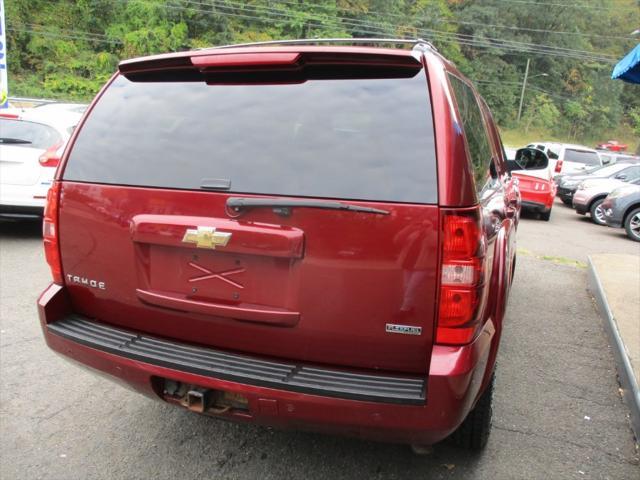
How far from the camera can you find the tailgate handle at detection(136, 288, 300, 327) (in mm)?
2133

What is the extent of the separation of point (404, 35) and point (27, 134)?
44139 mm

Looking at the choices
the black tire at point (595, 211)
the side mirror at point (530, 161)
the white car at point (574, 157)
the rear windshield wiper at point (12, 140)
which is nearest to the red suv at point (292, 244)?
the side mirror at point (530, 161)

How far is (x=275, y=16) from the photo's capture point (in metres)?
39.2

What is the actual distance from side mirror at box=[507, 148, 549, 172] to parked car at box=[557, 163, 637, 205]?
1125 centimetres

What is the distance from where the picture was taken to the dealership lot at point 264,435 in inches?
106

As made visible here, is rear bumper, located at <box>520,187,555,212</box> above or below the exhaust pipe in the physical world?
below

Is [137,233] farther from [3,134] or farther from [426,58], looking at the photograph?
[3,134]

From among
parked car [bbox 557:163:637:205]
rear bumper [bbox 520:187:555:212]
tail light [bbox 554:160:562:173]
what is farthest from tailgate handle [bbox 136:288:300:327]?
tail light [bbox 554:160:562:173]

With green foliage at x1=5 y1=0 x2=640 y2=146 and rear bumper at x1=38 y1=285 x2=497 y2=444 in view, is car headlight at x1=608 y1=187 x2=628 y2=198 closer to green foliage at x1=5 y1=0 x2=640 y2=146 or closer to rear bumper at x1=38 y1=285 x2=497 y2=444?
rear bumper at x1=38 y1=285 x2=497 y2=444

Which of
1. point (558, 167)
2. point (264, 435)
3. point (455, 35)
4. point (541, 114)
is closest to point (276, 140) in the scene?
point (264, 435)

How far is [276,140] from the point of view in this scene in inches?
86.9

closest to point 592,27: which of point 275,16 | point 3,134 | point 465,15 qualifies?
point 465,15

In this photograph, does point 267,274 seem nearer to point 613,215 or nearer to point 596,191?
point 613,215

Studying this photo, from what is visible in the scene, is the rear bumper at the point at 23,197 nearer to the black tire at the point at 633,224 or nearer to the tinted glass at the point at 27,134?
the tinted glass at the point at 27,134
